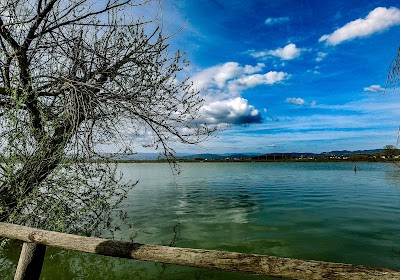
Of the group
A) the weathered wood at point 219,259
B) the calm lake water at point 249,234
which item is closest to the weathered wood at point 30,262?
the weathered wood at point 219,259

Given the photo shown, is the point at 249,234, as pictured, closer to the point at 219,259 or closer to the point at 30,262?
the point at 30,262

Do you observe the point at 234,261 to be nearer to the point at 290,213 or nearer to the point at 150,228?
the point at 150,228

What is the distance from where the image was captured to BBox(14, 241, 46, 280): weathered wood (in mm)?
4465

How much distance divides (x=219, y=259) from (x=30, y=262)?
324 cm

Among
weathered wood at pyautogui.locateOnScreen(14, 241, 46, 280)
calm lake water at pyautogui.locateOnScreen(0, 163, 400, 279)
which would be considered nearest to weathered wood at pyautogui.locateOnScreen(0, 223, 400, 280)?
weathered wood at pyautogui.locateOnScreen(14, 241, 46, 280)

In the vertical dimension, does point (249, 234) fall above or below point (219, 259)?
below

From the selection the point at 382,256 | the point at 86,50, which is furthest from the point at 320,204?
the point at 86,50

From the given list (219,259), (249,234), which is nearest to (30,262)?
(219,259)

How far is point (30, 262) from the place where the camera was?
4.52m

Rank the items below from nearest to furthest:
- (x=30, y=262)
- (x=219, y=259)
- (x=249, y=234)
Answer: (x=219, y=259)
(x=30, y=262)
(x=249, y=234)

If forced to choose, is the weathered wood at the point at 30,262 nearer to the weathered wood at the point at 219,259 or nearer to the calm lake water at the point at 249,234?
the weathered wood at the point at 219,259

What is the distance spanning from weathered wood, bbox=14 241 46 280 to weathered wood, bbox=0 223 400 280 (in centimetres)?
20

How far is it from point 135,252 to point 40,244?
6.16 ft

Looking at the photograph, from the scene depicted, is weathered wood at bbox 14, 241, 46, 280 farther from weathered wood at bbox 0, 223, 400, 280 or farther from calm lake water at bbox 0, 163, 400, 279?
calm lake water at bbox 0, 163, 400, 279
